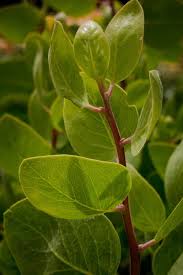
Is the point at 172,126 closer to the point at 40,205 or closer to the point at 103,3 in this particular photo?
the point at 103,3

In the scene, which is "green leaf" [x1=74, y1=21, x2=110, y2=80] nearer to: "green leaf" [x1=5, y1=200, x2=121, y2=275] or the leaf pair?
the leaf pair

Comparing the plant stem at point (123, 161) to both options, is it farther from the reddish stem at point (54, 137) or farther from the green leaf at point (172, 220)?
the reddish stem at point (54, 137)

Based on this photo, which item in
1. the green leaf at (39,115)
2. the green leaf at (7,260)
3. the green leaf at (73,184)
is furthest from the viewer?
the green leaf at (39,115)

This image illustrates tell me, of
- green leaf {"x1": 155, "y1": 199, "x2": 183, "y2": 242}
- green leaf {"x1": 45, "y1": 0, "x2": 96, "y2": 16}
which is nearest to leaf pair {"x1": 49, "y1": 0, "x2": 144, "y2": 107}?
green leaf {"x1": 155, "y1": 199, "x2": 183, "y2": 242}

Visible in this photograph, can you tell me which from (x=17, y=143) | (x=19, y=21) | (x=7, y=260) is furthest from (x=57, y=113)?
(x=19, y=21)

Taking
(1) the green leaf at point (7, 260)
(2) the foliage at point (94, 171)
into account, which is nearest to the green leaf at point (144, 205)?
(2) the foliage at point (94, 171)

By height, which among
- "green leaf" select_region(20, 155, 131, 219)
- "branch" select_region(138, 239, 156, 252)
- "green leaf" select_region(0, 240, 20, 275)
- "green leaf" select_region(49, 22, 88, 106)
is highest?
"green leaf" select_region(49, 22, 88, 106)
